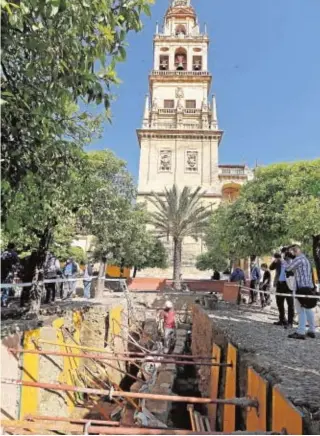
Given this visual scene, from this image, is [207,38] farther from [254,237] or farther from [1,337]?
[1,337]

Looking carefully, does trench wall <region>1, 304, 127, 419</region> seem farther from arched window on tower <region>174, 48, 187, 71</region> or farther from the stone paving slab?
arched window on tower <region>174, 48, 187, 71</region>

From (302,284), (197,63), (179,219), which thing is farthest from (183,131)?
(302,284)

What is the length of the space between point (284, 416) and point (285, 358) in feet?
8.59

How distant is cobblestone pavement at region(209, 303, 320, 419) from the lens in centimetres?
367

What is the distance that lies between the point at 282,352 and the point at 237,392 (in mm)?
1207

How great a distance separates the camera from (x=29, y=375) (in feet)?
19.8

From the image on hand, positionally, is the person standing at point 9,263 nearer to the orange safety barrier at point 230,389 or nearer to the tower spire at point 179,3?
the orange safety barrier at point 230,389

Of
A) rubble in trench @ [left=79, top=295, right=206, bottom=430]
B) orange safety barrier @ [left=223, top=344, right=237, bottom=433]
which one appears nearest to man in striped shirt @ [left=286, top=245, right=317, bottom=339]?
orange safety barrier @ [left=223, top=344, right=237, bottom=433]

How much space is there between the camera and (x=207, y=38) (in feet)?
142

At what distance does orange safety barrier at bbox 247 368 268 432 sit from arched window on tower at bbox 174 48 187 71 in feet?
139

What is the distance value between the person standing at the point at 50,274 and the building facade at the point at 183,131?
900 inches

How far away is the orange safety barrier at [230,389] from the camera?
509cm

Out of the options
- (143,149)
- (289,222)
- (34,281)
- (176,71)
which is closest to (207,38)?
(176,71)

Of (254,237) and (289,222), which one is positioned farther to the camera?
(254,237)
